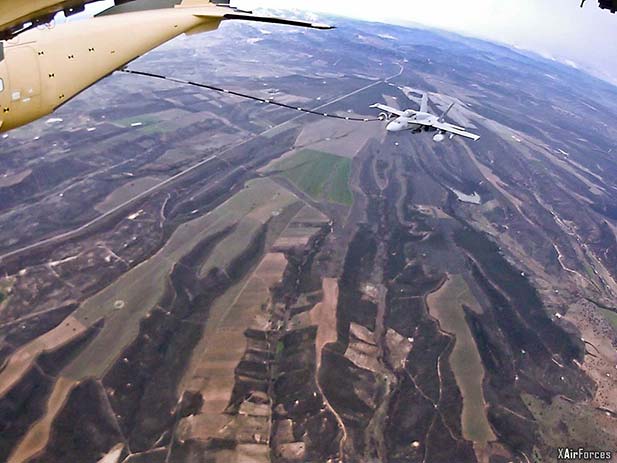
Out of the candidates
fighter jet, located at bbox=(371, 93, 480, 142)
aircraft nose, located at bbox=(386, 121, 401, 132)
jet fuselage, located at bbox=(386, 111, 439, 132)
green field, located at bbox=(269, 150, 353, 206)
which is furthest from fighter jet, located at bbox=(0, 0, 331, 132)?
green field, located at bbox=(269, 150, 353, 206)

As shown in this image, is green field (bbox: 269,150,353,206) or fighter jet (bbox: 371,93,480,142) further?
green field (bbox: 269,150,353,206)

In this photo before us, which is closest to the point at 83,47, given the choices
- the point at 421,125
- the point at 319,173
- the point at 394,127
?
the point at 394,127

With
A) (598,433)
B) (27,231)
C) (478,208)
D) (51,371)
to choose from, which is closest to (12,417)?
(51,371)

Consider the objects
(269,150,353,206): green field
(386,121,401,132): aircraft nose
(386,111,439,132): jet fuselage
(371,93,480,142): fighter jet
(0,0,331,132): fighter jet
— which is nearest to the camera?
(0,0,331,132): fighter jet

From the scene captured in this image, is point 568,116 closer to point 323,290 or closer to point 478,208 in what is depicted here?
point 478,208

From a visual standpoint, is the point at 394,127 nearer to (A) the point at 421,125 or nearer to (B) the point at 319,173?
(A) the point at 421,125

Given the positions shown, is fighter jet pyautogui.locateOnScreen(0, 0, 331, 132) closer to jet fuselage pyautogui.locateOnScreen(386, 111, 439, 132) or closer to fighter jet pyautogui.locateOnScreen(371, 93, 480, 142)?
fighter jet pyautogui.locateOnScreen(371, 93, 480, 142)

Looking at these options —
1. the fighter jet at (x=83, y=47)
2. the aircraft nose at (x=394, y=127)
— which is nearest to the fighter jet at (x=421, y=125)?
the aircraft nose at (x=394, y=127)
